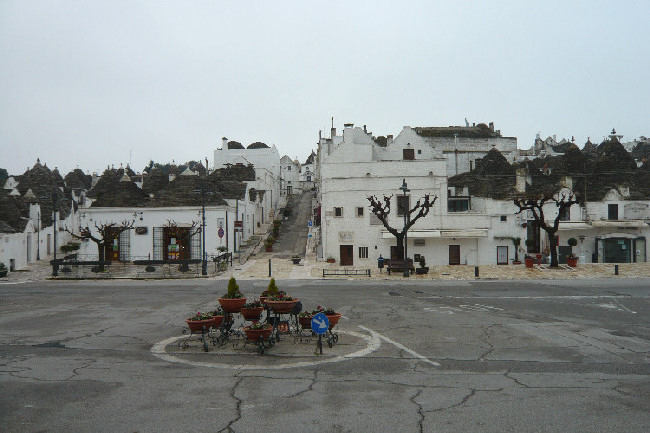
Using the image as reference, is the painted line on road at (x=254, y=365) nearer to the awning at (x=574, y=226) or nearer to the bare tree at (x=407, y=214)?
the bare tree at (x=407, y=214)

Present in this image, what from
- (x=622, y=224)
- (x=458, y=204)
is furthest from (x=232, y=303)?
(x=622, y=224)

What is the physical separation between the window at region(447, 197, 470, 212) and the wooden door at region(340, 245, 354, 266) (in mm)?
9701

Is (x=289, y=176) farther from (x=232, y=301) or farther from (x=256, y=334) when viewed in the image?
(x=256, y=334)

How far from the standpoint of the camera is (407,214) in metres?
38.7

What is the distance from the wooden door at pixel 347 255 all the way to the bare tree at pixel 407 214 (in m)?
3.72

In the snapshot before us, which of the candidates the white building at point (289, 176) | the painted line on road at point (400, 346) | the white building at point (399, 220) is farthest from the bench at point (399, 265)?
the white building at point (289, 176)

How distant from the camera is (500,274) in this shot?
34.9 m

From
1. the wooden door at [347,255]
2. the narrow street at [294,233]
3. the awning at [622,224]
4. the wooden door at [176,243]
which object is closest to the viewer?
the awning at [622,224]

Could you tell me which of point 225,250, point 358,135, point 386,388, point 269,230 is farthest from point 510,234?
point 386,388

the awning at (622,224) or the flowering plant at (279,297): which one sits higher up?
the awning at (622,224)

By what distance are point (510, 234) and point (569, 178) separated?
7871mm

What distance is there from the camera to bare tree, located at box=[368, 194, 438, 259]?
1451 inches

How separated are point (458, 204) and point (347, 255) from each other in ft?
36.8

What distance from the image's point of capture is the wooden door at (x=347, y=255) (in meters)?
41.1
